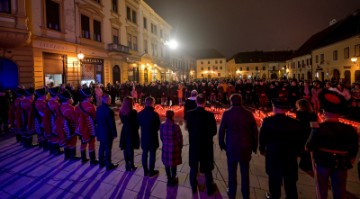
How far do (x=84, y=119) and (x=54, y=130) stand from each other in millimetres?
1371

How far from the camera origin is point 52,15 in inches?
647

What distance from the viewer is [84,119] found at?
5.54m

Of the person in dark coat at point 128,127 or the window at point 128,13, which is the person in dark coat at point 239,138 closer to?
the person in dark coat at point 128,127

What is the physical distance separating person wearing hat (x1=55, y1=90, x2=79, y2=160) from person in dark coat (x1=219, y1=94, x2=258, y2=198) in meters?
4.29

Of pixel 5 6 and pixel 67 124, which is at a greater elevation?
pixel 5 6

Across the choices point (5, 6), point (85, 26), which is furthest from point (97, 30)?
point (5, 6)

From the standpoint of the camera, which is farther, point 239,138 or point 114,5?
point 114,5

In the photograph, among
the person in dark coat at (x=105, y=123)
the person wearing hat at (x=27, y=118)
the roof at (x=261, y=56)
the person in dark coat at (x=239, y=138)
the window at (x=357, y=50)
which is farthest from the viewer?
the roof at (x=261, y=56)

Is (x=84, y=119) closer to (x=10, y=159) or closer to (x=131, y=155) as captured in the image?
(x=131, y=155)

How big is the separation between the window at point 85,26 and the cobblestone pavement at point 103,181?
16314 mm

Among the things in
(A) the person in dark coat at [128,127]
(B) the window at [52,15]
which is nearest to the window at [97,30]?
(B) the window at [52,15]

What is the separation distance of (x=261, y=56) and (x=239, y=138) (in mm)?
88357

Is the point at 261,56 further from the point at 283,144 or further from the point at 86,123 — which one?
the point at 283,144

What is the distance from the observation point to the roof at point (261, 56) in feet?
263
